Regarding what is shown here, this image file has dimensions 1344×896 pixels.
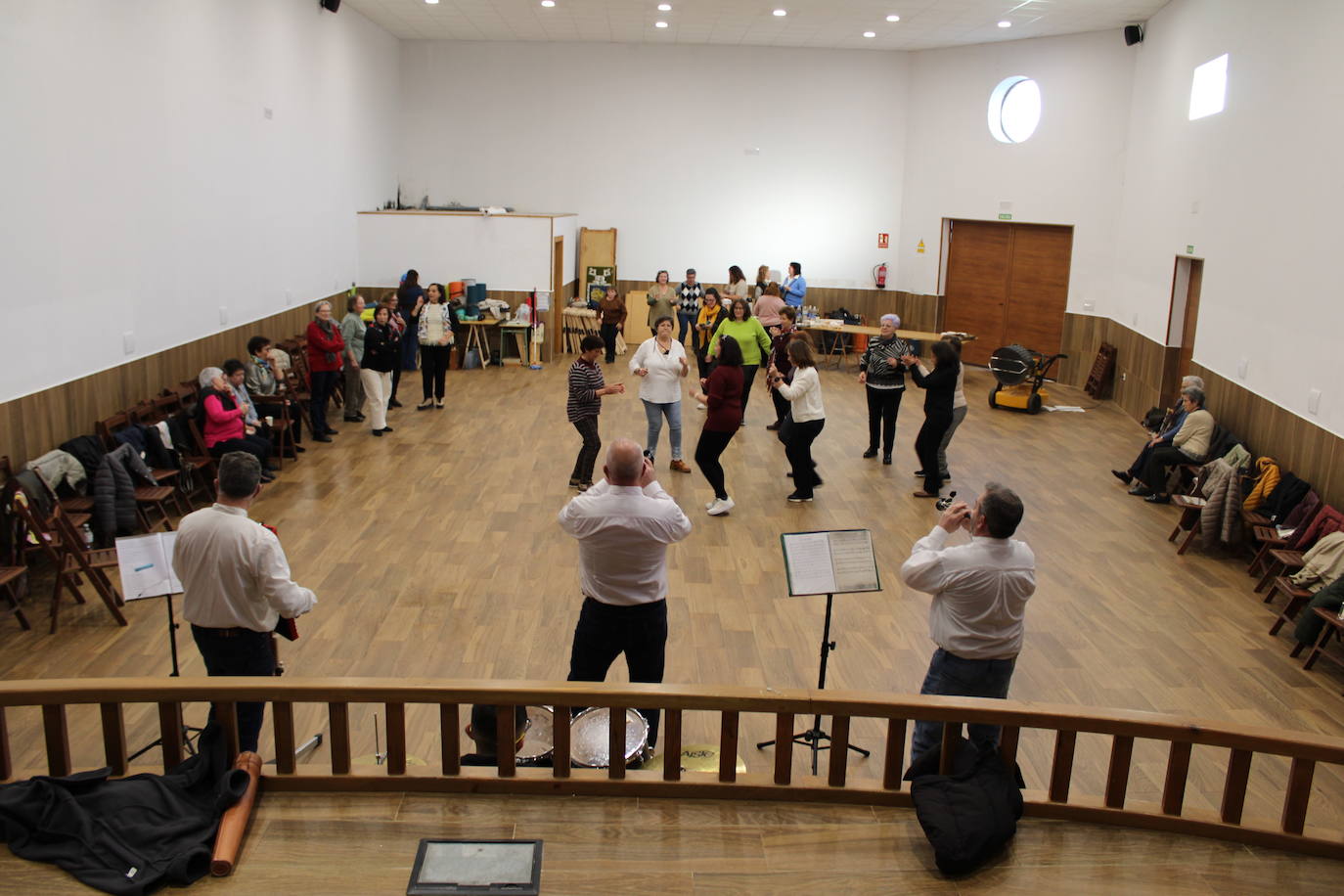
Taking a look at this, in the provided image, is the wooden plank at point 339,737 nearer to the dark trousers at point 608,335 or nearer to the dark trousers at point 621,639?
the dark trousers at point 621,639

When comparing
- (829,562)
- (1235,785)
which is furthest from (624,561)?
(1235,785)

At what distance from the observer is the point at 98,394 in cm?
840

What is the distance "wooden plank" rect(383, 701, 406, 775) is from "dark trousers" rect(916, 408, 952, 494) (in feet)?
21.4

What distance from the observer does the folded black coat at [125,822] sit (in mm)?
3184

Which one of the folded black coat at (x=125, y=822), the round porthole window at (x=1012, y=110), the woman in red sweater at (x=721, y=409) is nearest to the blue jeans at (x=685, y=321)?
the round porthole window at (x=1012, y=110)

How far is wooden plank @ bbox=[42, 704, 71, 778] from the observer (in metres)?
3.57

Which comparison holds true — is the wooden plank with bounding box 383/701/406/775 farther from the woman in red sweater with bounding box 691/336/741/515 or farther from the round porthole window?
the round porthole window

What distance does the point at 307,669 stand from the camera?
581 centimetres

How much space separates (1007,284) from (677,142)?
587 centimetres

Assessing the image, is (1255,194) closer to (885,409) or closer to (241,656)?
(885,409)

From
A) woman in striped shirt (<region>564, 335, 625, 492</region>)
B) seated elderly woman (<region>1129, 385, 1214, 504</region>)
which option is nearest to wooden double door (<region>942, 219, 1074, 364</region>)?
seated elderly woman (<region>1129, 385, 1214, 504</region>)

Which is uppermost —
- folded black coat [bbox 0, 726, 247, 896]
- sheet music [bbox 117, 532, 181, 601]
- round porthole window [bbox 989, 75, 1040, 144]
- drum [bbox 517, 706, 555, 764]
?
round porthole window [bbox 989, 75, 1040, 144]

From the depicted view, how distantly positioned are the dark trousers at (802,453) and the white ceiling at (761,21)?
24.5 ft

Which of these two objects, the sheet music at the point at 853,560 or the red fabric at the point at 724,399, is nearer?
the sheet music at the point at 853,560
